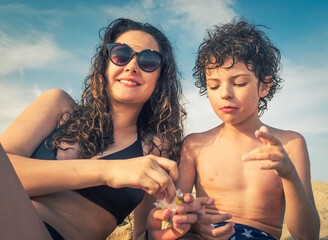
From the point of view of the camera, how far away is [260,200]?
258cm

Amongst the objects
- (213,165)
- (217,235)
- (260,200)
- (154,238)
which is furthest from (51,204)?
(260,200)

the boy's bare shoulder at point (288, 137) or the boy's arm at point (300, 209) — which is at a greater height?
the boy's bare shoulder at point (288, 137)

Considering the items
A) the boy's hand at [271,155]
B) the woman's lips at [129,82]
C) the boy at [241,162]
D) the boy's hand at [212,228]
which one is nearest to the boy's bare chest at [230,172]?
the boy at [241,162]

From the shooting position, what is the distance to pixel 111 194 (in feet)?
8.20

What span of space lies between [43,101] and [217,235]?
2.12 metres

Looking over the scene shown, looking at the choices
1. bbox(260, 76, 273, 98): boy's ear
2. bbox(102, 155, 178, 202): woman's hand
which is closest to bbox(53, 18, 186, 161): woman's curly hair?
bbox(102, 155, 178, 202): woman's hand

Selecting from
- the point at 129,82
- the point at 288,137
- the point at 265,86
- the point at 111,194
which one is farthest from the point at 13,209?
the point at 265,86

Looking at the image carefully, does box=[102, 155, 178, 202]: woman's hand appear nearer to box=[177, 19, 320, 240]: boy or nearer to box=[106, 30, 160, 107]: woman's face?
box=[177, 19, 320, 240]: boy

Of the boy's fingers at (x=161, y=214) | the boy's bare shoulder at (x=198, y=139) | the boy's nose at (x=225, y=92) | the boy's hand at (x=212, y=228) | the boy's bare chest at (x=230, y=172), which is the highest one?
the boy's nose at (x=225, y=92)

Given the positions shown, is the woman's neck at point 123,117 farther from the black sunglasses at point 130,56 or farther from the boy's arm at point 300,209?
the boy's arm at point 300,209

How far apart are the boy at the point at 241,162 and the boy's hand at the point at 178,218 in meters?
0.19

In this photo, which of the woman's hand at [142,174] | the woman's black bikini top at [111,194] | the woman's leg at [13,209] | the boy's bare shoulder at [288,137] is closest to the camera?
the woman's leg at [13,209]

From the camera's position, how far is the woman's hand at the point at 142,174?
178 cm

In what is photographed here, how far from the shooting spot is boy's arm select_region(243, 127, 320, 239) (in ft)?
6.20
